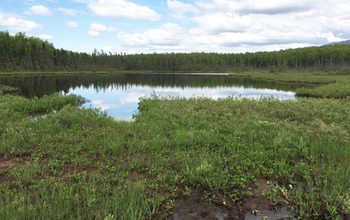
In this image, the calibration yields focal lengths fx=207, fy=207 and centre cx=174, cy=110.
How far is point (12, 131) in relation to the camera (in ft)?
32.2

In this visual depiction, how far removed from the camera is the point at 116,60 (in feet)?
494

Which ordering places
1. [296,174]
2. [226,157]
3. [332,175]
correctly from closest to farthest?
1. [332,175]
2. [296,174]
3. [226,157]

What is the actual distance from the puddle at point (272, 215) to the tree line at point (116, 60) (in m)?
101

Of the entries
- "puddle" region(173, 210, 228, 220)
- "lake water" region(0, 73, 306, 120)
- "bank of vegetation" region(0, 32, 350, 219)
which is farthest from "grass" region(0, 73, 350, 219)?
"lake water" region(0, 73, 306, 120)

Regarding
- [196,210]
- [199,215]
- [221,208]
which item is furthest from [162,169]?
[221,208]

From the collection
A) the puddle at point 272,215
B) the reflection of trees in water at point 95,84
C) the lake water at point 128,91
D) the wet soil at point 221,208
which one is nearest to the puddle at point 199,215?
the wet soil at point 221,208

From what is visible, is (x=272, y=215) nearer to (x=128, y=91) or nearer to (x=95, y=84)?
(x=128, y=91)

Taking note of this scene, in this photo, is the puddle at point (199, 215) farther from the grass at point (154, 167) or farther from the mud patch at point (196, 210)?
the grass at point (154, 167)

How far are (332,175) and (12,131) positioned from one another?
42.7 ft

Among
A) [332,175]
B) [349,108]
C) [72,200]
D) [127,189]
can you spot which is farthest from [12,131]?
[349,108]

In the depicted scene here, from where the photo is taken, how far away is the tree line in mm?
93125

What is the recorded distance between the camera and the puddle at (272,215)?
5.06m

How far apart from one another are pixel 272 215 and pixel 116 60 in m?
157

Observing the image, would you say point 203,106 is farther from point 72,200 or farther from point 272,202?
point 72,200
